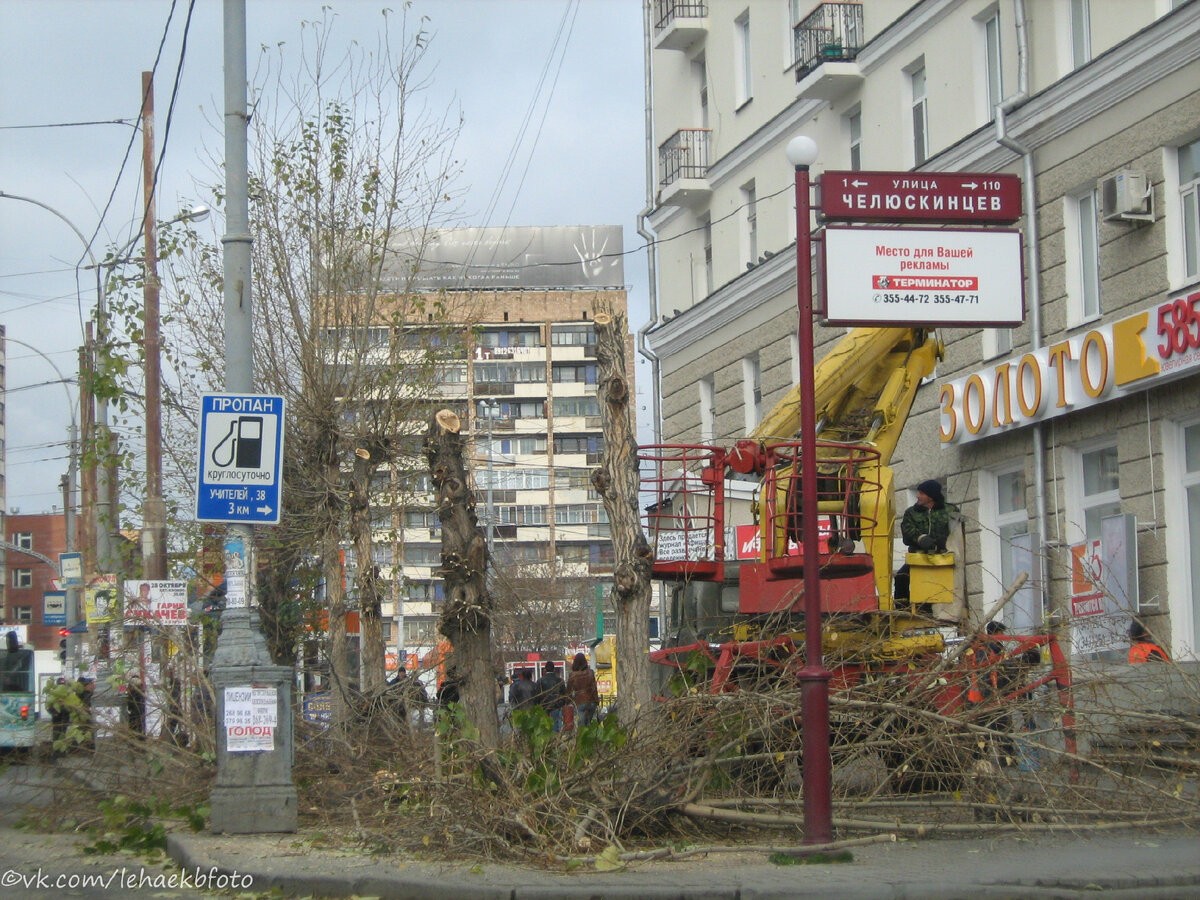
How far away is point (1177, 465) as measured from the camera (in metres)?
17.6

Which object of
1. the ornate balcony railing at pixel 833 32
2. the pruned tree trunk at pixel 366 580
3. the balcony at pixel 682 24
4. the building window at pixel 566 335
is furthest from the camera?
the building window at pixel 566 335

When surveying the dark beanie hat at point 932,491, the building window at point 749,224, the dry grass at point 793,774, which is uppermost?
the building window at point 749,224

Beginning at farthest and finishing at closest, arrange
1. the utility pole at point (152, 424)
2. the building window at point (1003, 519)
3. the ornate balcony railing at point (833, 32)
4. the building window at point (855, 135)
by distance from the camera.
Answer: the building window at point (855, 135) < the ornate balcony railing at point (833, 32) < the utility pole at point (152, 424) < the building window at point (1003, 519)

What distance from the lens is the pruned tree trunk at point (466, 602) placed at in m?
11.6

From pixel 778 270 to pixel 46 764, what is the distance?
1734 cm

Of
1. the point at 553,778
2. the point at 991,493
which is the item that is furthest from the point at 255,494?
the point at 991,493

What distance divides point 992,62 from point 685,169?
1010 cm

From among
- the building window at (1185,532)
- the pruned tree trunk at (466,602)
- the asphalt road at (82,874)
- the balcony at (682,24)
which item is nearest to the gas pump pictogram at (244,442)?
the pruned tree trunk at (466,602)

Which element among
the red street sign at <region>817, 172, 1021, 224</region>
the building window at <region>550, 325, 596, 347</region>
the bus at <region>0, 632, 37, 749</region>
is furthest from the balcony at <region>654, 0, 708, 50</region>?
the building window at <region>550, 325, 596, 347</region>

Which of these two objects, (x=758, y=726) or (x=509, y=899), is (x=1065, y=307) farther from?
(x=509, y=899)

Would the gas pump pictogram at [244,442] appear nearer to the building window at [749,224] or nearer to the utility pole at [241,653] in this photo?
the utility pole at [241,653]

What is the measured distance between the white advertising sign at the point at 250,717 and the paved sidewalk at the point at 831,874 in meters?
1.30

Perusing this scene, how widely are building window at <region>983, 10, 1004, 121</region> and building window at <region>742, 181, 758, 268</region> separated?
7547 mm

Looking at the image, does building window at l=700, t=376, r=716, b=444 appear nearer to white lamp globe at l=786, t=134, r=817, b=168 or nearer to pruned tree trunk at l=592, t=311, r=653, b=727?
pruned tree trunk at l=592, t=311, r=653, b=727
